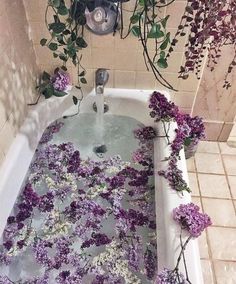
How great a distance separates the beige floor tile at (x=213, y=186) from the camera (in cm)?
166

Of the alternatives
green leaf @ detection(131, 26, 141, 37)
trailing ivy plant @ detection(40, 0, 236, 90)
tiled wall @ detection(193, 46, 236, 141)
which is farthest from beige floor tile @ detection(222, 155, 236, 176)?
green leaf @ detection(131, 26, 141, 37)

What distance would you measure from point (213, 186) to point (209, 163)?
19 cm

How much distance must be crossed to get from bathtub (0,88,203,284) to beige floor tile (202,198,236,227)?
485mm

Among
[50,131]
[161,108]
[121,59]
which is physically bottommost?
[50,131]

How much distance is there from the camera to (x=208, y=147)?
1.94m

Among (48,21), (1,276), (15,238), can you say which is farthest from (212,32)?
(1,276)

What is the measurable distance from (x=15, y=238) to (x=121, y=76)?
99 cm

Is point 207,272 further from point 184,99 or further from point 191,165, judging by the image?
point 184,99

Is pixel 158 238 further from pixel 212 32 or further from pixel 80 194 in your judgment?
pixel 212 32

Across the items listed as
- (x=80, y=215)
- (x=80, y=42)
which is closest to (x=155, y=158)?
(x=80, y=215)

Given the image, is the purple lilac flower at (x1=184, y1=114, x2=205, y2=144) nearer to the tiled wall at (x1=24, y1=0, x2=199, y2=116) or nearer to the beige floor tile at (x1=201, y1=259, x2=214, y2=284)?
the tiled wall at (x1=24, y1=0, x2=199, y2=116)

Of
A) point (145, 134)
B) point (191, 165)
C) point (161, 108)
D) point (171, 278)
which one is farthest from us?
point (191, 165)

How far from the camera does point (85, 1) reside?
1.22 m

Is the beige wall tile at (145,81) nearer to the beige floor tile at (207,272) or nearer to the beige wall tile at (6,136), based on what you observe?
the beige wall tile at (6,136)
